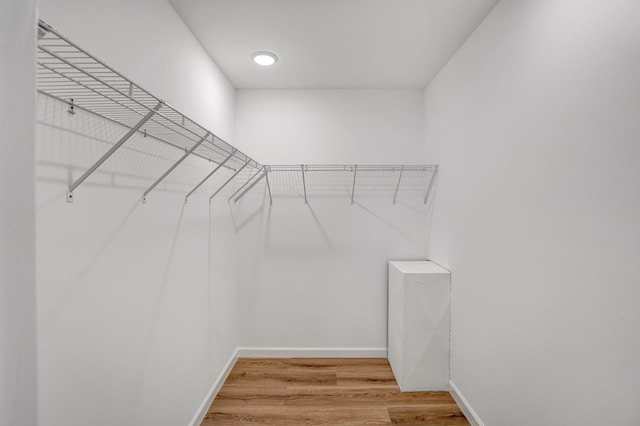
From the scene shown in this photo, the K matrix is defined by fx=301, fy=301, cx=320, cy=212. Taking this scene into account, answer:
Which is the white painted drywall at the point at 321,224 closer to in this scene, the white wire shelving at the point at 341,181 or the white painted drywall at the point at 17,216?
the white wire shelving at the point at 341,181

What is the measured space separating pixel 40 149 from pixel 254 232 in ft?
6.29

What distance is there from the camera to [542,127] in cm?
127

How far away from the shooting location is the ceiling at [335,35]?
163 centimetres

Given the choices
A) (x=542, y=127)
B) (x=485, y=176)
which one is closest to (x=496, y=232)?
(x=485, y=176)

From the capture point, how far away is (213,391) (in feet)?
6.95

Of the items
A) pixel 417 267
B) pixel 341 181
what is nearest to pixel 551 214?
pixel 417 267

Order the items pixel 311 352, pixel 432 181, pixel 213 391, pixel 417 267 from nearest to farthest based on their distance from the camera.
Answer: pixel 213 391, pixel 417 267, pixel 432 181, pixel 311 352

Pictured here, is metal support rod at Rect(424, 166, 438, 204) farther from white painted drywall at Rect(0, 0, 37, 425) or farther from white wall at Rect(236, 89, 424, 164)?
white painted drywall at Rect(0, 0, 37, 425)

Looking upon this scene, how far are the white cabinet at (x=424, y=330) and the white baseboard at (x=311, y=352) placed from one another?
48cm

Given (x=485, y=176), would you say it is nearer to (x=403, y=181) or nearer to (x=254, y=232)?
(x=403, y=181)

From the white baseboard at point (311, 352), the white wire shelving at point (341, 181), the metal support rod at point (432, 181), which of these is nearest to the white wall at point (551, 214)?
the metal support rod at point (432, 181)

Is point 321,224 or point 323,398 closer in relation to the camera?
point 323,398

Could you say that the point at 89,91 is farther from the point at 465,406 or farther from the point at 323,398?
the point at 465,406

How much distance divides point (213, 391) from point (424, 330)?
1.57m
